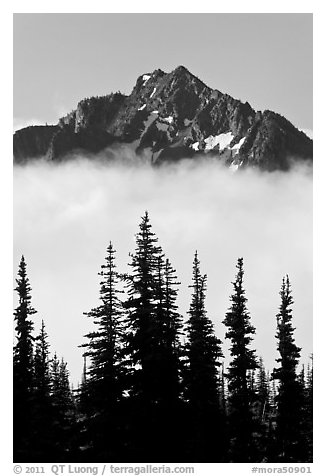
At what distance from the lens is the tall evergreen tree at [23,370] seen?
29703 mm

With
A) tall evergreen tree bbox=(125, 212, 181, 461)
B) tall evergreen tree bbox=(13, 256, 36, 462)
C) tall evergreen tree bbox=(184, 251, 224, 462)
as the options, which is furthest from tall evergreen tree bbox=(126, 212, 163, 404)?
tall evergreen tree bbox=(13, 256, 36, 462)

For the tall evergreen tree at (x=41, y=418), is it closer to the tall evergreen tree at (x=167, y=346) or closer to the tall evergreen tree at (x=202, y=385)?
the tall evergreen tree at (x=167, y=346)

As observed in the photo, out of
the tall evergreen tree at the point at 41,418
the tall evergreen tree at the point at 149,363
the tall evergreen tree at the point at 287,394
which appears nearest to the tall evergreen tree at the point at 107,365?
the tall evergreen tree at the point at 149,363

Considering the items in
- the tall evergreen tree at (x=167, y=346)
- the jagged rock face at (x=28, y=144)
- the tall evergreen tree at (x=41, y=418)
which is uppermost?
the jagged rock face at (x=28, y=144)

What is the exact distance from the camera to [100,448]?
94.3ft

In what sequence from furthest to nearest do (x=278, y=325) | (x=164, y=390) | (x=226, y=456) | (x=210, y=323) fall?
(x=278, y=325), (x=210, y=323), (x=226, y=456), (x=164, y=390)

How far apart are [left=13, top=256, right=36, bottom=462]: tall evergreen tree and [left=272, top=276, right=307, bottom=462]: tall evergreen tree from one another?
15104mm

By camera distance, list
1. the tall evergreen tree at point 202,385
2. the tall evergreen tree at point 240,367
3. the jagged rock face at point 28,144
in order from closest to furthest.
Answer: the tall evergreen tree at point 202,385, the jagged rock face at point 28,144, the tall evergreen tree at point 240,367

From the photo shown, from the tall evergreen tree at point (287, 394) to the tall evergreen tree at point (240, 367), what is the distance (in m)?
2.24

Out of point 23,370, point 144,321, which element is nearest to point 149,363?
point 144,321

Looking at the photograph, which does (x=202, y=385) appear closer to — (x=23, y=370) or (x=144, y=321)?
(x=144, y=321)

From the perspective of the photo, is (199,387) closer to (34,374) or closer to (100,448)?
(100,448)
